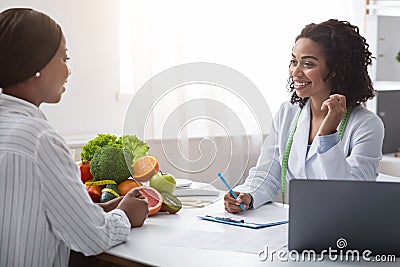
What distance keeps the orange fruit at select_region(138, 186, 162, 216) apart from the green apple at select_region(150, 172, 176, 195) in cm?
2

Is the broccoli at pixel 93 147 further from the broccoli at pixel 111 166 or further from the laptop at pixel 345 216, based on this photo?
the laptop at pixel 345 216

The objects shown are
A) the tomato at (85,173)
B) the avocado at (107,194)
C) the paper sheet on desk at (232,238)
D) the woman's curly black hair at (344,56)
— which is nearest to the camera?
the paper sheet on desk at (232,238)

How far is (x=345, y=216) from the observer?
59.5 inches

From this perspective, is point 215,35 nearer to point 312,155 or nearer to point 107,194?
point 312,155

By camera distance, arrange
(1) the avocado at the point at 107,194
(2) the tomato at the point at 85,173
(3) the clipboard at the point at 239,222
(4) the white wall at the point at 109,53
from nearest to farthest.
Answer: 1. (3) the clipboard at the point at 239,222
2. (1) the avocado at the point at 107,194
3. (2) the tomato at the point at 85,173
4. (4) the white wall at the point at 109,53

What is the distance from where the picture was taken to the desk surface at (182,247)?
1.49 metres

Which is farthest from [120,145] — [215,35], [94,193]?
[215,35]

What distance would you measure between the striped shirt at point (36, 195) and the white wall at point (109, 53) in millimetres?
1695

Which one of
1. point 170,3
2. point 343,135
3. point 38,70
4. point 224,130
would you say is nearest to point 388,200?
point 224,130

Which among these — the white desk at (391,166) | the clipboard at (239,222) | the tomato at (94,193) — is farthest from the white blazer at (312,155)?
the white desk at (391,166)

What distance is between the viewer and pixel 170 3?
334 cm

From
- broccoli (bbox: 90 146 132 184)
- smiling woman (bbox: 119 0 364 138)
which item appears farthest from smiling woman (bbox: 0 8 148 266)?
smiling woman (bbox: 119 0 364 138)

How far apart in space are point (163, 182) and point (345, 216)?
615 millimetres

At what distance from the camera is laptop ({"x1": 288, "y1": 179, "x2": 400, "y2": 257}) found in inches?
58.7
